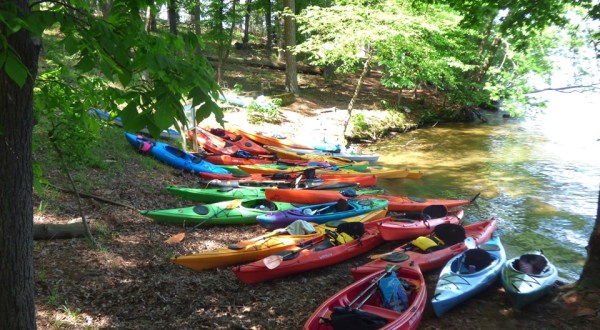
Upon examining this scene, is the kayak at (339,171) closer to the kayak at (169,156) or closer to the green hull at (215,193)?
the kayak at (169,156)

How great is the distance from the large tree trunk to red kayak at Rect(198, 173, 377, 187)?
7.00 m

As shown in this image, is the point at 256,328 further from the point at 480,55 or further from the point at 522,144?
the point at 480,55

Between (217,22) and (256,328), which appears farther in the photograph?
(217,22)

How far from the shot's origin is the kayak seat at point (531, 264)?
5.29 m

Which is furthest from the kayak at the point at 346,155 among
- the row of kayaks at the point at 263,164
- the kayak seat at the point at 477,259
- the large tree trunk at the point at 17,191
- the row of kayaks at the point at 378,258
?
the large tree trunk at the point at 17,191

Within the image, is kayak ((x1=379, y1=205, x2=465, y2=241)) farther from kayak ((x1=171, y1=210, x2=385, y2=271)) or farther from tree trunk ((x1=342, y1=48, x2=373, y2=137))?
tree trunk ((x1=342, y1=48, x2=373, y2=137))

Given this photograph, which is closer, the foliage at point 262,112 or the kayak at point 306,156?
the kayak at point 306,156

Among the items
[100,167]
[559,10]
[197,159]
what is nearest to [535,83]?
[559,10]

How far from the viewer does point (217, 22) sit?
13.0 m

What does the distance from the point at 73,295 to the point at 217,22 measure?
33.9 feet

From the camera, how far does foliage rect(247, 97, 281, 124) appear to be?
14.6 meters

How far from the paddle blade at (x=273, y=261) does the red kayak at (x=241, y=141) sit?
22.0 feet

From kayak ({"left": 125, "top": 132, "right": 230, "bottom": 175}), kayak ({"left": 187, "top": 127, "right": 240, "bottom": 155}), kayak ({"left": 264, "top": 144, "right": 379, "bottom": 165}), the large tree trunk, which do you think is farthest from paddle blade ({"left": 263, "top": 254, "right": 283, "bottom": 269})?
kayak ({"left": 264, "top": 144, "right": 379, "bottom": 165})

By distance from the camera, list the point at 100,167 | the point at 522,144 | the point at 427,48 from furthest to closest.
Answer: the point at 522,144 < the point at 427,48 < the point at 100,167
